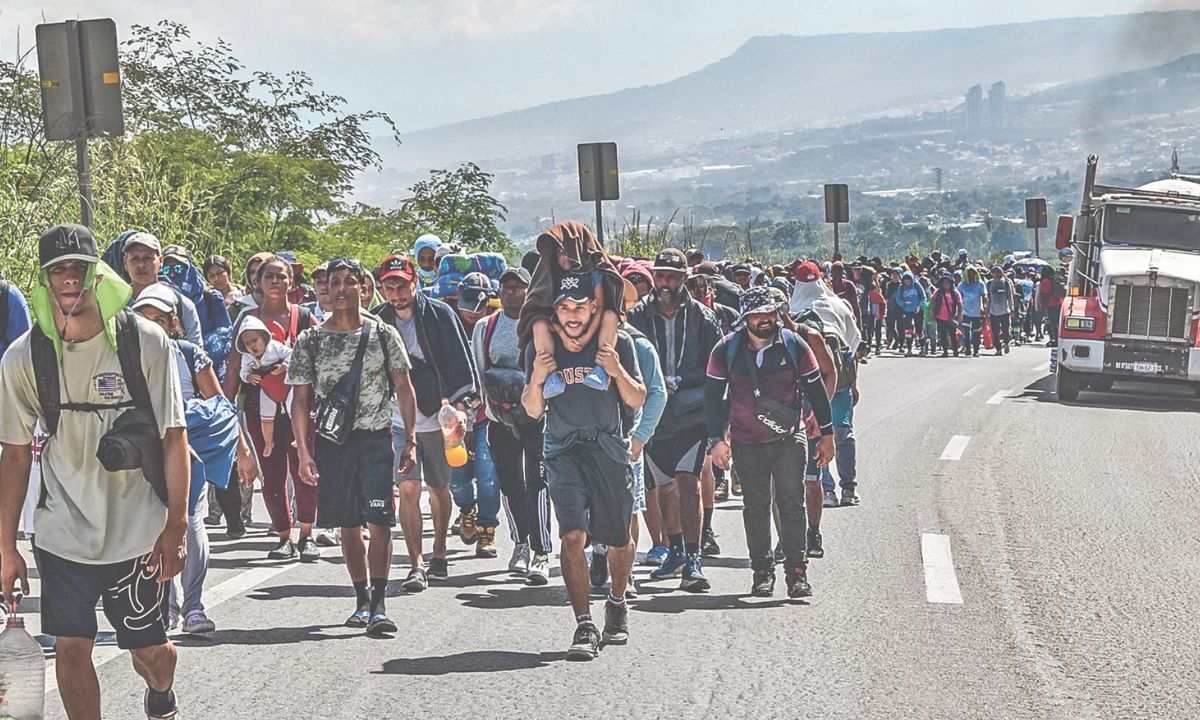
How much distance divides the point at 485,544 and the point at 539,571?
109cm

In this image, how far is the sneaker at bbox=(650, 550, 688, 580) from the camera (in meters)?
10.1

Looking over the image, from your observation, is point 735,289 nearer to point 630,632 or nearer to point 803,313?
point 803,313

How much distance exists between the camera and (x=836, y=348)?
11352 mm

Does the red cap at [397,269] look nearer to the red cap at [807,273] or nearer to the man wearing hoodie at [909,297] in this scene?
the red cap at [807,273]

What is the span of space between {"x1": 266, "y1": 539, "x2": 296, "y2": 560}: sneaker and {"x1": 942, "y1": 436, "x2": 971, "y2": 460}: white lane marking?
748 cm

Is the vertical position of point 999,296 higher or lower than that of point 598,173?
lower

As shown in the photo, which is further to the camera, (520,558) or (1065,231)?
(1065,231)

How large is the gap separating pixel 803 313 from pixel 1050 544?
2268mm

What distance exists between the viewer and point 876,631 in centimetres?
832

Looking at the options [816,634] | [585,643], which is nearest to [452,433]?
[585,643]

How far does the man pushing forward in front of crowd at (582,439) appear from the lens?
780 centimetres

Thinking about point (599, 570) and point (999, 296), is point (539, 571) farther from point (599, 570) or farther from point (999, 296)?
point (999, 296)

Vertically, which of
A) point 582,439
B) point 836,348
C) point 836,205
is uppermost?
point 836,205

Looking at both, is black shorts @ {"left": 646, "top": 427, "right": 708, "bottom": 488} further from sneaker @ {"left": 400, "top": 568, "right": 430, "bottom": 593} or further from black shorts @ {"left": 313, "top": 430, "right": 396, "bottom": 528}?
black shorts @ {"left": 313, "top": 430, "right": 396, "bottom": 528}
